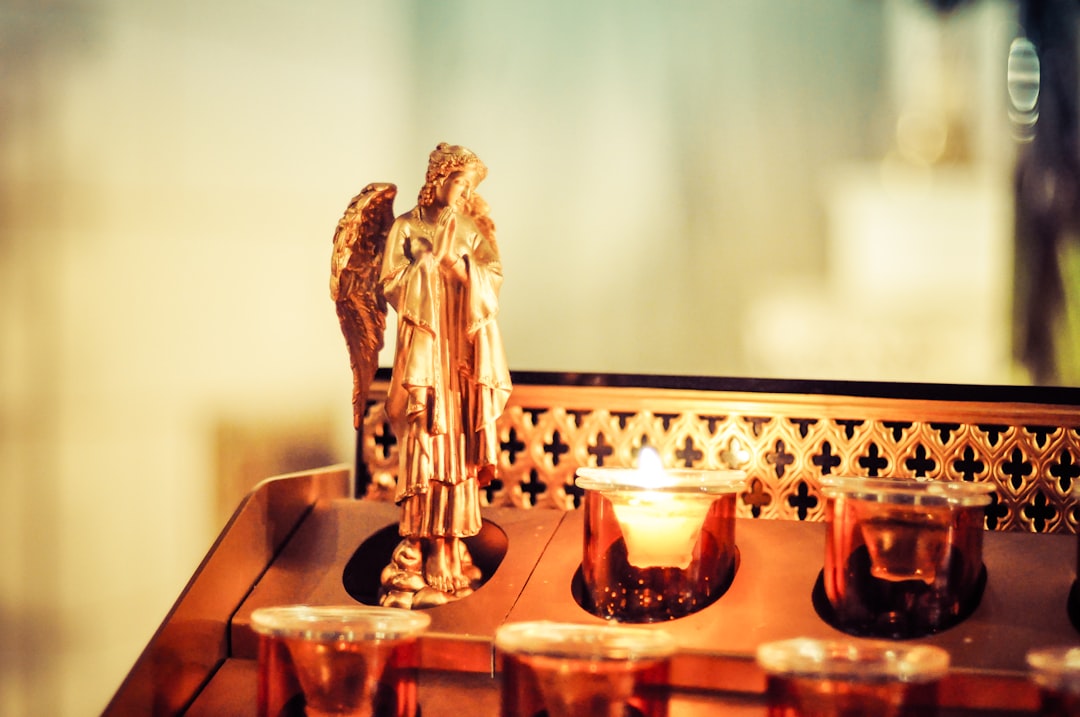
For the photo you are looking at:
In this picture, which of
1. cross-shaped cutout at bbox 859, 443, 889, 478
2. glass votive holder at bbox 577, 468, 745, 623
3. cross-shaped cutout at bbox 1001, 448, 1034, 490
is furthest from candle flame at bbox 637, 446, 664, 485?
cross-shaped cutout at bbox 1001, 448, 1034, 490

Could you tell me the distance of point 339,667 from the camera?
858 millimetres

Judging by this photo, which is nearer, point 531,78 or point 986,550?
point 986,550

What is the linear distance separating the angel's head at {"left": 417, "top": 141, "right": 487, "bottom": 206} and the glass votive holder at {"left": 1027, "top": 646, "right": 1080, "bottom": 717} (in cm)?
63

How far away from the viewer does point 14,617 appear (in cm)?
106

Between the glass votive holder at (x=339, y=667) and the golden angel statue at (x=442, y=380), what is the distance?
0.51 feet

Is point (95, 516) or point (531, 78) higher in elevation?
point (531, 78)

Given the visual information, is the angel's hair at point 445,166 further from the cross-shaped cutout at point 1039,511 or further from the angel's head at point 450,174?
the cross-shaped cutout at point 1039,511

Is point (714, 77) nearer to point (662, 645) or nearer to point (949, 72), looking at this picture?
point (949, 72)

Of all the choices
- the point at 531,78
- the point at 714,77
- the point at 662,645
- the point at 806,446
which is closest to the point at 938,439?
the point at 806,446

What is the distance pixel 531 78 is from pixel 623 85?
0.44 feet

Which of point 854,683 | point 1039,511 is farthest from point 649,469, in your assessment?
point 1039,511

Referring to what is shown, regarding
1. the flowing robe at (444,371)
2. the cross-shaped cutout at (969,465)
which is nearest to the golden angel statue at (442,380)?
the flowing robe at (444,371)

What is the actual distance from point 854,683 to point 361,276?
2.07ft

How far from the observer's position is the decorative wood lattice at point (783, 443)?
1.11 m
